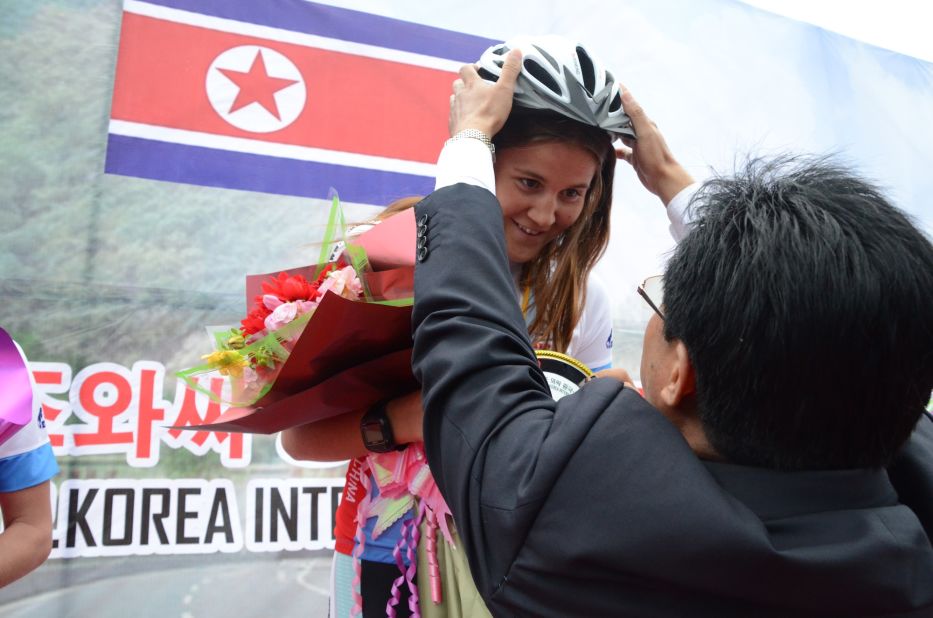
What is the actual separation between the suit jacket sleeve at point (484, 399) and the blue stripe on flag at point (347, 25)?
1927 mm

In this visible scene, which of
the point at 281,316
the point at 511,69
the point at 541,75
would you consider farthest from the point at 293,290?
the point at 541,75

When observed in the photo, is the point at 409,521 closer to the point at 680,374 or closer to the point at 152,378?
the point at 680,374

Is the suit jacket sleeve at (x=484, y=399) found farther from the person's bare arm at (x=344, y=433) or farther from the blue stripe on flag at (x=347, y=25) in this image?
the blue stripe on flag at (x=347, y=25)

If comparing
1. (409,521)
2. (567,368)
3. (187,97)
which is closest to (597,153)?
(567,368)

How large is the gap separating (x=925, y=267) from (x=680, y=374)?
254 millimetres

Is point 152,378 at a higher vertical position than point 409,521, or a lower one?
higher

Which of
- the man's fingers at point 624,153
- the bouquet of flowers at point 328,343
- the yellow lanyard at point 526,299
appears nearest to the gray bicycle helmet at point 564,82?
the man's fingers at point 624,153

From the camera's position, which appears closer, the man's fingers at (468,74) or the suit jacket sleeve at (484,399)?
the suit jacket sleeve at (484,399)

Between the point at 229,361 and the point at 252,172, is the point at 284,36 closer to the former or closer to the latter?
the point at 252,172

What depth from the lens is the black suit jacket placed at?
71 centimetres

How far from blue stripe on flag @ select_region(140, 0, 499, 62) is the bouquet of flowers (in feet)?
5.39

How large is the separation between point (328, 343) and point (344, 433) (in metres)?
0.25

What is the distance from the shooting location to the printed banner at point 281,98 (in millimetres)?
2436

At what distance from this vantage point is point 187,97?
97.3 inches
